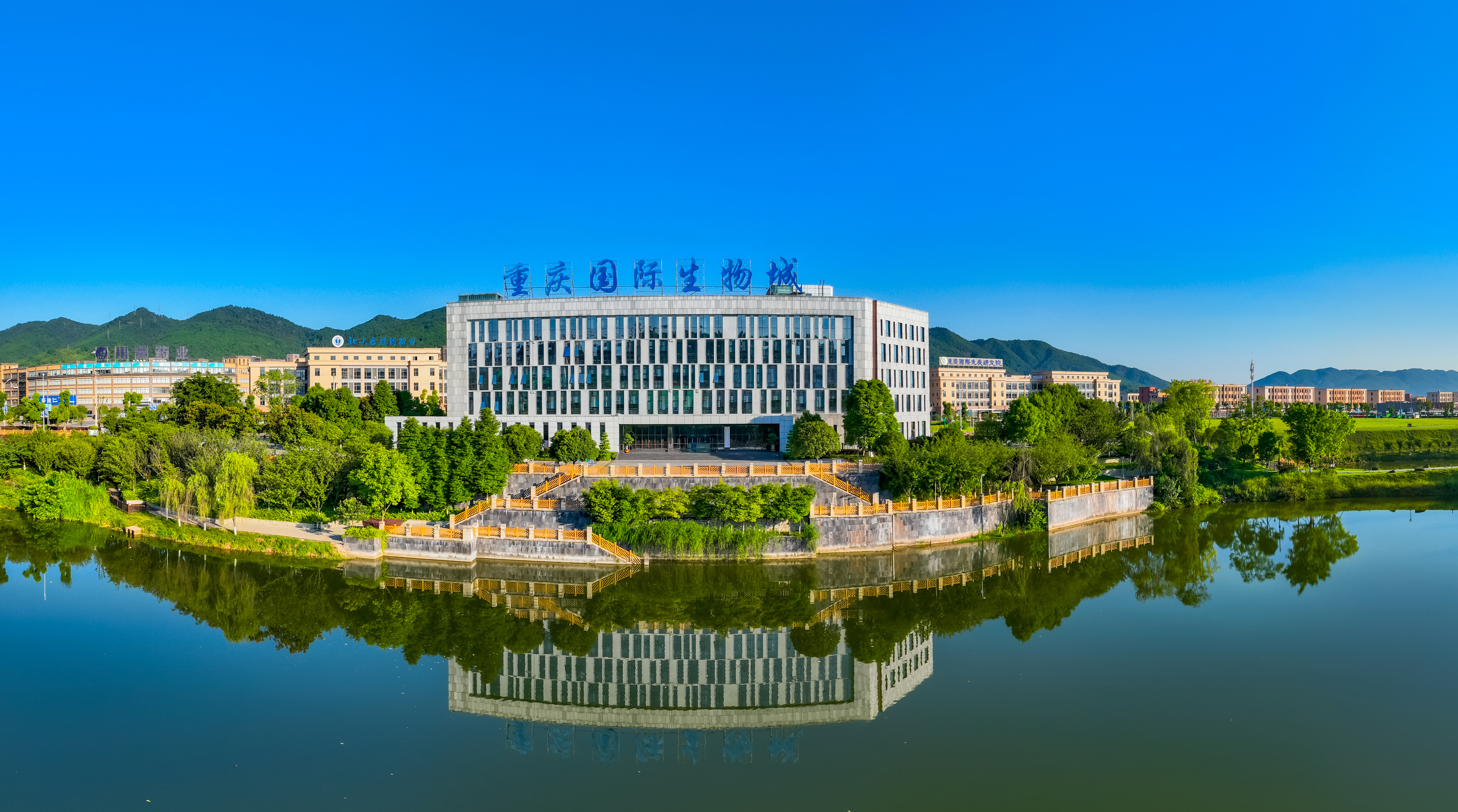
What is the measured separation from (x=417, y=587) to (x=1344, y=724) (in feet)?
94.9

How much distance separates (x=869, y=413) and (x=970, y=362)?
127m

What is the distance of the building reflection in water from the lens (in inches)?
725

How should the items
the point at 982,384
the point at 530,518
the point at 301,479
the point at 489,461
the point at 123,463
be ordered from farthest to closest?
the point at 982,384, the point at 123,463, the point at 489,461, the point at 301,479, the point at 530,518

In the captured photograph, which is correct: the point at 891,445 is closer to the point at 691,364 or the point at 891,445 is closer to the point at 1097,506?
the point at 1097,506

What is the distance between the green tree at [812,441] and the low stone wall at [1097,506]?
45.8ft

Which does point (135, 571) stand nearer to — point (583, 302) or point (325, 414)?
point (325, 414)

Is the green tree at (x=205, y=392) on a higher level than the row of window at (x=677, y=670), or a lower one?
higher

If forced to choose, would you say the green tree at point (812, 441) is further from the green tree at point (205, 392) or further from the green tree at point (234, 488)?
the green tree at point (205, 392)

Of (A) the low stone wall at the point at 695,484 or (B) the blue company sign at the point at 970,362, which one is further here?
(B) the blue company sign at the point at 970,362

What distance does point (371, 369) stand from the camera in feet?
336

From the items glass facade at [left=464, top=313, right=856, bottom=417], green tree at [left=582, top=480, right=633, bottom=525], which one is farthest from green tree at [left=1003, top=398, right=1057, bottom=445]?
green tree at [left=582, top=480, right=633, bottom=525]

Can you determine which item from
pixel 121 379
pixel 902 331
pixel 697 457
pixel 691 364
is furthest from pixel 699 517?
Answer: pixel 121 379

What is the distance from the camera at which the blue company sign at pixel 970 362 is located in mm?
168125

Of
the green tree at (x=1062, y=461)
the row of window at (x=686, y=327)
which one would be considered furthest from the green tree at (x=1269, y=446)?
the row of window at (x=686, y=327)
